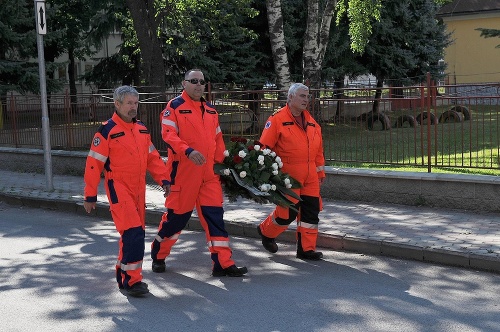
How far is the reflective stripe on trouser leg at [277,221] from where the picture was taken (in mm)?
8203

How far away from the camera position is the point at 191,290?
7047 millimetres

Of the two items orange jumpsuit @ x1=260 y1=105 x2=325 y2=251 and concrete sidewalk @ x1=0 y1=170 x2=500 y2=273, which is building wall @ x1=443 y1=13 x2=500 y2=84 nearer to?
concrete sidewalk @ x1=0 y1=170 x2=500 y2=273

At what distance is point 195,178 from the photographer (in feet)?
24.3

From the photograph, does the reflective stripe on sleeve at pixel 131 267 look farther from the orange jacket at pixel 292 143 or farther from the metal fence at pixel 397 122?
the metal fence at pixel 397 122

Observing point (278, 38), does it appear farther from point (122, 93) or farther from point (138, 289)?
point (138, 289)

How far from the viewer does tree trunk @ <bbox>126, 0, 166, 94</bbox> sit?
16.7 metres

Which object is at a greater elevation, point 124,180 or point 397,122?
point 397,122

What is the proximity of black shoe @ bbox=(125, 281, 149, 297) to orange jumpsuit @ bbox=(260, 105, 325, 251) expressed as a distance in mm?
1934

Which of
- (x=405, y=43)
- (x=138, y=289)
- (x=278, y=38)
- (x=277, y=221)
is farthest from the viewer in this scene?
(x=405, y=43)

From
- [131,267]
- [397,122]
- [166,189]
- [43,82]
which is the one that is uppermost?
[43,82]

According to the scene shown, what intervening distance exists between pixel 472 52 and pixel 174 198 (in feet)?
114

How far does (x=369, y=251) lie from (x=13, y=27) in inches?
800

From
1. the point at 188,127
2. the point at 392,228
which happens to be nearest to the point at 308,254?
the point at 392,228

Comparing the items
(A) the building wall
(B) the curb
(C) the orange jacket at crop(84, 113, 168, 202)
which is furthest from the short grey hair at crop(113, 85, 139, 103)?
(A) the building wall
